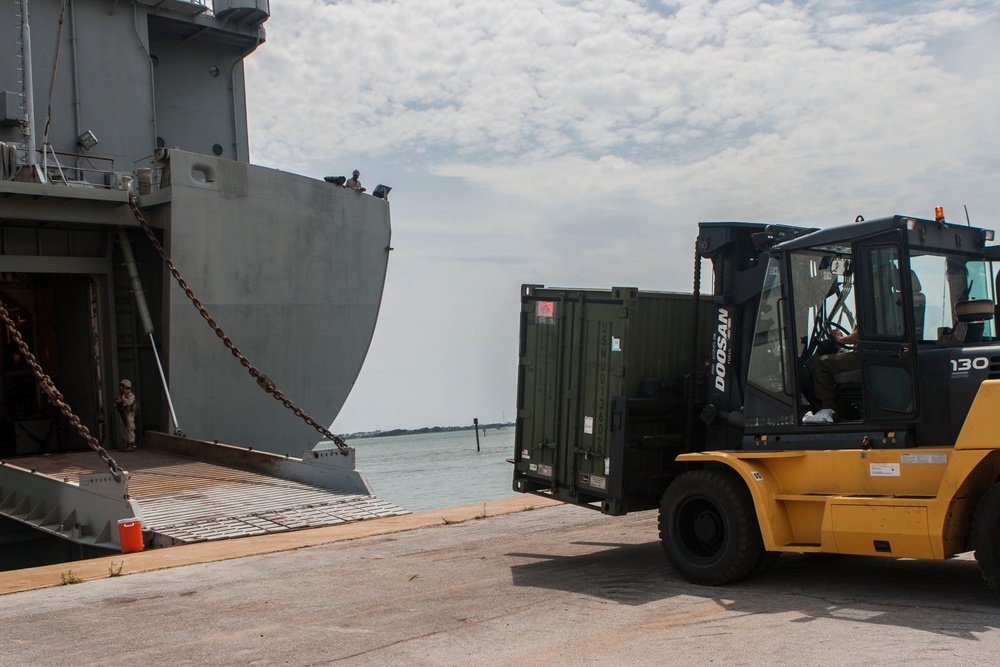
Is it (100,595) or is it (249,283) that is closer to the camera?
(100,595)

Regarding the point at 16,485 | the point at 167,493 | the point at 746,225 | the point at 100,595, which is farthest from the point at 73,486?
the point at 746,225

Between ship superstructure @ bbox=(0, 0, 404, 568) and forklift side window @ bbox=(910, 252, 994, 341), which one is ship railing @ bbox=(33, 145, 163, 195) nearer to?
ship superstructure @ bbox=(0, 0, 404, 568)

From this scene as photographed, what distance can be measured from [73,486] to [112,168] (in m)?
8.60

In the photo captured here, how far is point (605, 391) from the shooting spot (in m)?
8.55

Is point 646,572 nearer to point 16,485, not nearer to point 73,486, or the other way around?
point 73,486

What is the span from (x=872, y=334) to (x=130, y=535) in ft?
26.2

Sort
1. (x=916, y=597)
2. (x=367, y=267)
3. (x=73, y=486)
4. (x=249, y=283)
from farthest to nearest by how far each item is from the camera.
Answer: (x=367, y=267) → (x=249, y=283) → (x=73, y=486) → (x=916, y=597)

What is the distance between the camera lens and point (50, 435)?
1912 cm

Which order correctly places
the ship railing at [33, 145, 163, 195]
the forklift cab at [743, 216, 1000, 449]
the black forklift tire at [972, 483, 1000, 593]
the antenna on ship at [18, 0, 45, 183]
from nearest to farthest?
1. the black forklift tire at [972, 483, 1000, 593]
2. the forklift cab at [743, 216, 1000, 449]
3. the antenna on ship at [18, 0, 45, 183]
4. the ship railing at [33, 145, 163, 195]

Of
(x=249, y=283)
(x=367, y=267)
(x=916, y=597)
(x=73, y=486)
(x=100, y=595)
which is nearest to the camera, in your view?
(x=916, y=597)

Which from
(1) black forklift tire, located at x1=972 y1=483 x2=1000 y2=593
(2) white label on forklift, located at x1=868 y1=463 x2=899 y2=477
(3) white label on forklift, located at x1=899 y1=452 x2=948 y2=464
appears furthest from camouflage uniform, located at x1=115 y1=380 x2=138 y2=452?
(1) black forklift tire, located at x1=972 y1=483 x2=1000 y2=593

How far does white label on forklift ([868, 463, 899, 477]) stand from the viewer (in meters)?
6.83

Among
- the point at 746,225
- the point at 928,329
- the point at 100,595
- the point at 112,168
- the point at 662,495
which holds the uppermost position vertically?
the point at 112,168

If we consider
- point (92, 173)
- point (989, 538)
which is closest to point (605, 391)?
point (989, 538)
